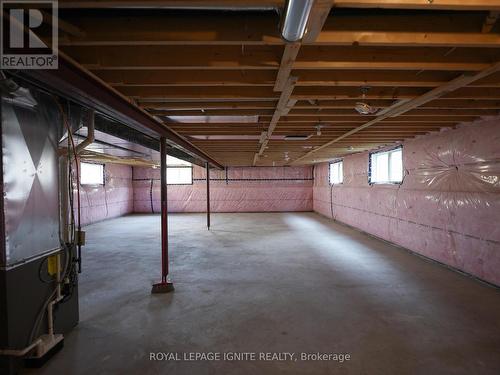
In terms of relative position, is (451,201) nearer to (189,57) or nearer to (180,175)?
(189,57)

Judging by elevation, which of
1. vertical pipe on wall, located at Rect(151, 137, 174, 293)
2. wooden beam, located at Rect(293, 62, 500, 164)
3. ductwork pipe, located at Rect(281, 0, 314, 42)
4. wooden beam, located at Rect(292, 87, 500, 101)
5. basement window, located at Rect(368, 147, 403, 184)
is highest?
wooden beam, located at Rect(292, 87, 500, 101)

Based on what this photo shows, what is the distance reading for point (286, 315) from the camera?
8.34ft

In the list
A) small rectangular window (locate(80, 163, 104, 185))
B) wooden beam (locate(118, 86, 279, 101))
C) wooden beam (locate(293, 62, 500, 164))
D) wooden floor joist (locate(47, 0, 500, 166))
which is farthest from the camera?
small rectangular window (locate(80, 163, 104, 185))

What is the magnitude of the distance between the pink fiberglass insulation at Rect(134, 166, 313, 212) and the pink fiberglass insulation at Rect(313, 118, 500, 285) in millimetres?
5675

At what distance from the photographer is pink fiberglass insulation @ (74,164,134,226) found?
828 cm

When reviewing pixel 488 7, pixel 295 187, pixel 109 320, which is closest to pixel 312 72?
pixel 488 7

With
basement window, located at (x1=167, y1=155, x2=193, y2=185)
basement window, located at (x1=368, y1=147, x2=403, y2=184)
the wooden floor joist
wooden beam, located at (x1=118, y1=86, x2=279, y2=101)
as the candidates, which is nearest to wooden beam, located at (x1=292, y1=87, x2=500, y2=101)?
the wooden floor joist

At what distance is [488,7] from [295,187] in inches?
409

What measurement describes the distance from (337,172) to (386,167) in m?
3.11

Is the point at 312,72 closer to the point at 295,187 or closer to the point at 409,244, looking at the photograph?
the point at 409,244

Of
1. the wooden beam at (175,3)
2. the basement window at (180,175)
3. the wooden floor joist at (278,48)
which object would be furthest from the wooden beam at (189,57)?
the basement window at (180,175)

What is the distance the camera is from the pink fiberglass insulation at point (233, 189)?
1139 centimetres

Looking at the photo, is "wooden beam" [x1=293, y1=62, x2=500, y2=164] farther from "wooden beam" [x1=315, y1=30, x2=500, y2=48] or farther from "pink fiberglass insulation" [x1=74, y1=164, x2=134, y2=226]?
"pink fiberglass insulation" [x1=74, y1=164, x2=134, y2=226]

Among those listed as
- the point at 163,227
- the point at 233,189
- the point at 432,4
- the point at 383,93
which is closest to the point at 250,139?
the point at 163,227
